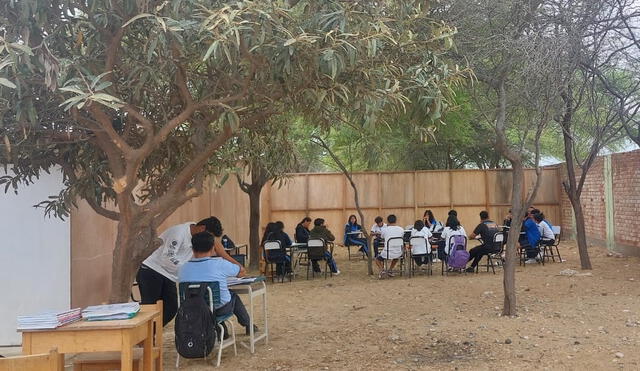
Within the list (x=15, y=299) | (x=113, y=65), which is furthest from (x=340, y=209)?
(x=113, y=65)

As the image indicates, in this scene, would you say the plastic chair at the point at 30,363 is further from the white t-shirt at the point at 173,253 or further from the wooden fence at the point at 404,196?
the wooden fence at the point at 404,196

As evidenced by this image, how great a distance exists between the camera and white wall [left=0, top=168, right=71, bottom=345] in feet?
21.1

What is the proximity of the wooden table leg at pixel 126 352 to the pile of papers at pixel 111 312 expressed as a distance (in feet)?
0.70

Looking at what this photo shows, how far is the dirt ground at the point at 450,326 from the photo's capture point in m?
5.52

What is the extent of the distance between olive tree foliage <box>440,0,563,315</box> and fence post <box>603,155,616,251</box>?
6377mm

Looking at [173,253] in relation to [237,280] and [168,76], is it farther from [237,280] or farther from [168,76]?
[168,76]

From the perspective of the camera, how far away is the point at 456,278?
10.5m

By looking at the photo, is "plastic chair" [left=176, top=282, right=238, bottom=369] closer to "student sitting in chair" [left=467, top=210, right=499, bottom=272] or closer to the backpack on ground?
the backpack on ground

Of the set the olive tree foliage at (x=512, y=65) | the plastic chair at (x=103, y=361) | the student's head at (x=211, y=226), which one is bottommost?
the plastic chair at (x=103, y=361)

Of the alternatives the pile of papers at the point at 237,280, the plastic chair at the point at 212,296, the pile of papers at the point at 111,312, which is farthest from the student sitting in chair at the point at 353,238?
the pile of papers at the point at 111,312

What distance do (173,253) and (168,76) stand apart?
247 centimetres

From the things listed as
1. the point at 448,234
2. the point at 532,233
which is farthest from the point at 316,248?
the point at 532,233

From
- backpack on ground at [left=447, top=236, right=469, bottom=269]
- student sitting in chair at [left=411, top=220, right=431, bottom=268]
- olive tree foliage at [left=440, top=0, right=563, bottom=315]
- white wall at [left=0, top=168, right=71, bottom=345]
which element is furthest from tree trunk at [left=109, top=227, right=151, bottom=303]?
backpack on ground at [left=447, top=236, right=469, bottom=269]

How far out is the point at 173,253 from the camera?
21.7ft
